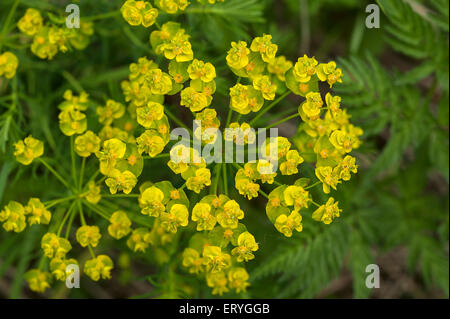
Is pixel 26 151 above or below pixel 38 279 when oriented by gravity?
above

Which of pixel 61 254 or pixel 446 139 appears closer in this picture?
pixel 61 254

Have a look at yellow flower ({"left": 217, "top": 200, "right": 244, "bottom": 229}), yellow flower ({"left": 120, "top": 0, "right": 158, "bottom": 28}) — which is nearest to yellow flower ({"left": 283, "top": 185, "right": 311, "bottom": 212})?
yellow flower ({"left": 217, "top": 200, "right": 244, "bottom": 229})

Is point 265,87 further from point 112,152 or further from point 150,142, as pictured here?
point 112,152

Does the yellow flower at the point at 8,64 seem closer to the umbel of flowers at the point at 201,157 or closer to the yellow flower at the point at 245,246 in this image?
the umbel of flowers at the point at 201,157

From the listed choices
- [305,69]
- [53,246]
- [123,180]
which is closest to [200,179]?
[123,180]

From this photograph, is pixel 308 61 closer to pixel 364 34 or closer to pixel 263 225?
pixel 263 225

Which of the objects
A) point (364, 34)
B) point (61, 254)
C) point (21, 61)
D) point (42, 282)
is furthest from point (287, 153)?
point (364, 34)
